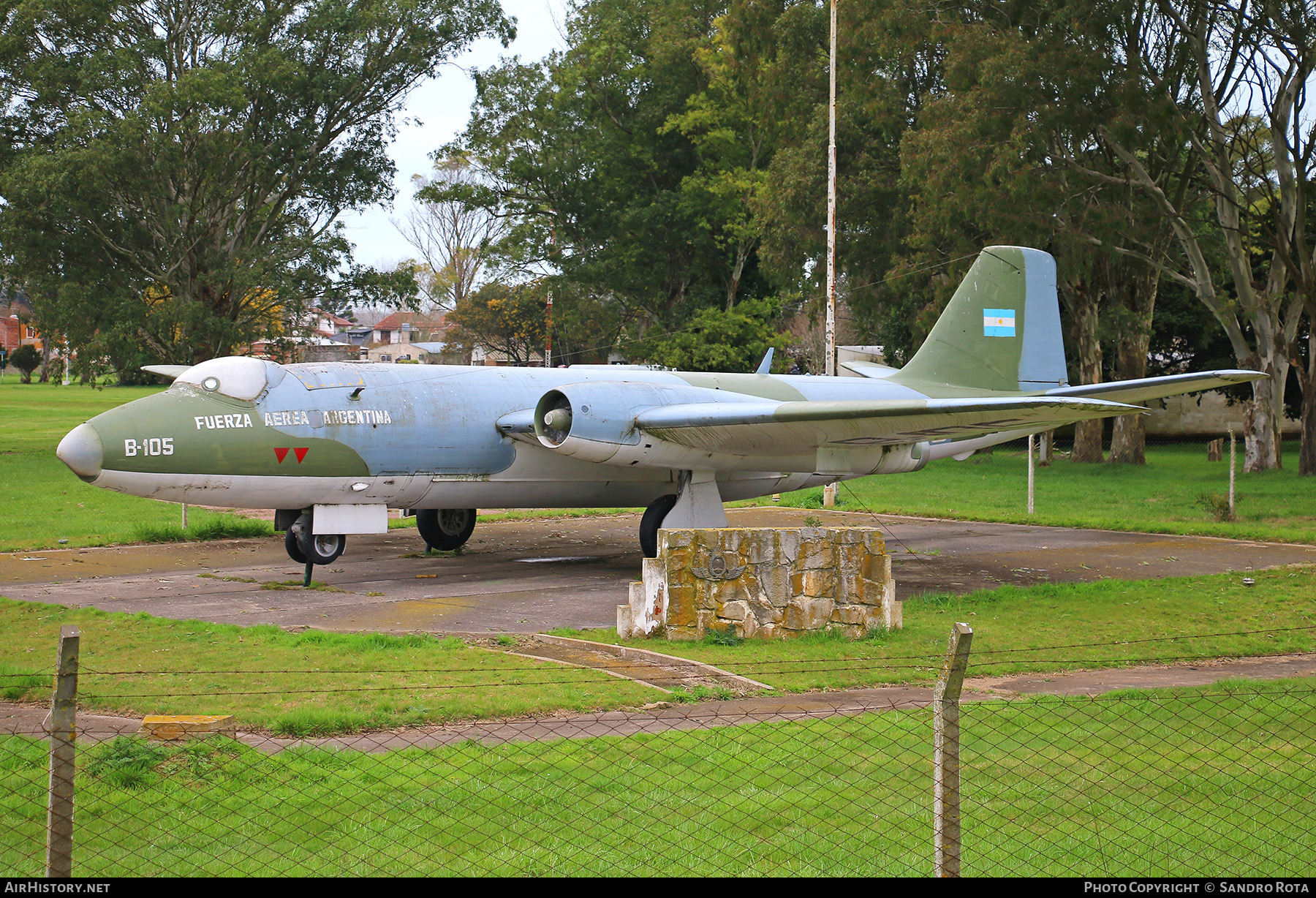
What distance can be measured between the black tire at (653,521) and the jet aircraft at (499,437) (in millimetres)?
48

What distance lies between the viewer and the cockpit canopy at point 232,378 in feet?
47.6

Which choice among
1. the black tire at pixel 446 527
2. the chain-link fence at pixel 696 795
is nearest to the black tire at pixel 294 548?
the black tire at pixel 446 527

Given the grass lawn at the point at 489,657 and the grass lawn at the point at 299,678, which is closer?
the grass lawn at the point at 299,678

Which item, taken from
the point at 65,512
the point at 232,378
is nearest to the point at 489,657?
the point at 232,378

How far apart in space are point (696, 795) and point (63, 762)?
3.35 m

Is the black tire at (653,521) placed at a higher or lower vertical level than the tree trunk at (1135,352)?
lower

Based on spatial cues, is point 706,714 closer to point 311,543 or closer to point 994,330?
point 311,543

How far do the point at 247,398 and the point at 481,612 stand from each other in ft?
13.9

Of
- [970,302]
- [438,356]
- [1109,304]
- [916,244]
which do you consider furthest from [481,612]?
[438,356]

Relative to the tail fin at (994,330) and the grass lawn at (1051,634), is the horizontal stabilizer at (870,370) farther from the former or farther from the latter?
the grass lawn at (1051,634)

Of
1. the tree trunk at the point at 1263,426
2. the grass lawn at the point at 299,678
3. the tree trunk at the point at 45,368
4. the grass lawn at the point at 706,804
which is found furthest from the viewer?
the tree trunk at the point at 45,368

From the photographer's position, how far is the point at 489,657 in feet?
34.4

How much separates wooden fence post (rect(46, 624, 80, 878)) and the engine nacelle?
1051 cm
